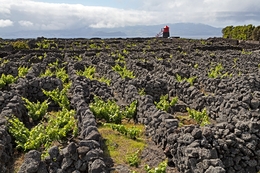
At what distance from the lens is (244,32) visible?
6800 cm

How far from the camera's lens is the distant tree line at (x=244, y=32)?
207 ft

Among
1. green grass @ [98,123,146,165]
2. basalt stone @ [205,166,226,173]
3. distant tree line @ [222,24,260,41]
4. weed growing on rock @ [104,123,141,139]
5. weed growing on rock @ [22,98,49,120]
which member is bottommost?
green grass @ [98,123,146,165]

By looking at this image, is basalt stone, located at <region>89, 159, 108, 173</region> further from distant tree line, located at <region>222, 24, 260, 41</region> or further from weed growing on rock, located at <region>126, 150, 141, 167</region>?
distant tree line, located at <region>222, 24, 260, 41</region>

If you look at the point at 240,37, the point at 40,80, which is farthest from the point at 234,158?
the point at 240,37

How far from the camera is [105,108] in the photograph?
1459 cm

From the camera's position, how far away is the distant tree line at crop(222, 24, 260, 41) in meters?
63.0

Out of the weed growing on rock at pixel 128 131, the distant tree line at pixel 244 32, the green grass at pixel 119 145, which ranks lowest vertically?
the green grass at pixel 119 145


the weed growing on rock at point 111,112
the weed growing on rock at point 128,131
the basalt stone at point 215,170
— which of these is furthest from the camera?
the weed growing on rock at point 111,112

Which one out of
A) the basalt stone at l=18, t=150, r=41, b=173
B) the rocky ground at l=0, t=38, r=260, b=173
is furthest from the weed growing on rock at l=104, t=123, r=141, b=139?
the basalt stone at l=18, t=150, r=41, b=173

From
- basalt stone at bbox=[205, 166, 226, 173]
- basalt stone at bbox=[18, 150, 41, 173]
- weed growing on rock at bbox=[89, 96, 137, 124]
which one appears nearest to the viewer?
basalt stone at bbox=[205, 166, 226, 173]

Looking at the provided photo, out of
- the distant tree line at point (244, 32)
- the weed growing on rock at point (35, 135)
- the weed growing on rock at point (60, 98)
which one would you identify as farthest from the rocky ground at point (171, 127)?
the distant tree line at point (244, 32)

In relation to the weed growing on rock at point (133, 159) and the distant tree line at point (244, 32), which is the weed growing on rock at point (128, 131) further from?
the distant tree line at point (244, 32)

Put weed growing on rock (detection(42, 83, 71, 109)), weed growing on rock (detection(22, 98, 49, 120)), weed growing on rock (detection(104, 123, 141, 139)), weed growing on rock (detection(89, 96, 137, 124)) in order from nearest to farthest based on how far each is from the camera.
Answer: weed growing on rock (detection(104, 123, 141, 139))
weed growing on rock (detection(89, 96, 137, 124))
weed growing on rock (detection(22, 98, 49, 120))
weed growing on rock (detection(42, 83, 71, 109))

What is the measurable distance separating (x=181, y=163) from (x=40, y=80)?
39.3 ft
